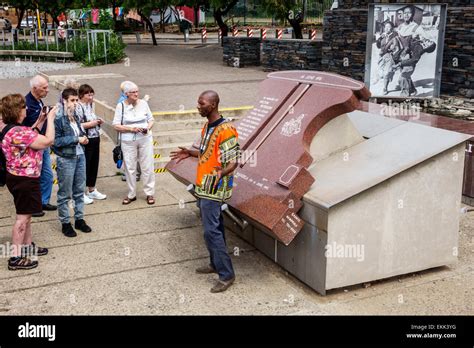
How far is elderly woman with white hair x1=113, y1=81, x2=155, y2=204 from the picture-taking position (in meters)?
7.56

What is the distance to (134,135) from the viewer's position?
7.66 m

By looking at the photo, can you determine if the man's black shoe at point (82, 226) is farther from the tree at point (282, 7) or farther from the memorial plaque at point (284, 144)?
the tree at point (282, 7)

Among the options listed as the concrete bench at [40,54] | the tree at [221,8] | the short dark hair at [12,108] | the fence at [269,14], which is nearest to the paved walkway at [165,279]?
the short dark hair at [12,108]

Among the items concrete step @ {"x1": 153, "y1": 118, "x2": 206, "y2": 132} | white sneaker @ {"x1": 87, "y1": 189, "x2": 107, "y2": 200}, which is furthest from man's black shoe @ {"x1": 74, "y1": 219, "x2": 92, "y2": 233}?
concrete step @ {"x1": 153, "y1": 118, "x2": 206, "y2": 132}

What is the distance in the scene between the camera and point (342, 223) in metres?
5.08

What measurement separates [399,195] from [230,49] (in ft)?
58.6

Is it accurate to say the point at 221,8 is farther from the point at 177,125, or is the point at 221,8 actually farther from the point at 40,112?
the point at 40,112

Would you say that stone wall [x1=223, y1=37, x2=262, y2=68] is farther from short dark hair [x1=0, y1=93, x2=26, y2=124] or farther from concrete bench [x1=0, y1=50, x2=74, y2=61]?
short dark hair [x1=0, y1=93, x2=26, y2=124]

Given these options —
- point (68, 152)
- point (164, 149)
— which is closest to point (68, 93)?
point (68, 152)

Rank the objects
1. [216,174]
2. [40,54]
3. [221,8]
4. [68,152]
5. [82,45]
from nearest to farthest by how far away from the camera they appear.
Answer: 1. [216,174]
2. [68,152]
3. [82,45]
4. [40,54]
5. [221,8]

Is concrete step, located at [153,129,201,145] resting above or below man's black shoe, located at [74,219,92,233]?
above

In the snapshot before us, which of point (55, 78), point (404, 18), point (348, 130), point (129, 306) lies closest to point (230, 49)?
point (55, 78)

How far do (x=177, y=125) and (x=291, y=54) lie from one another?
30.0ft

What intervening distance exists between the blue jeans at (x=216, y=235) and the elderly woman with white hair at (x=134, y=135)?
269cm
